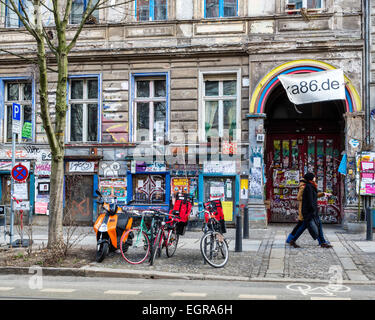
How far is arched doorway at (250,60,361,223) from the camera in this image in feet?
56.0

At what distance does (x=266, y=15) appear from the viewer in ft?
52.6

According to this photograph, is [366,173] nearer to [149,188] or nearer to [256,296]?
[149,188]

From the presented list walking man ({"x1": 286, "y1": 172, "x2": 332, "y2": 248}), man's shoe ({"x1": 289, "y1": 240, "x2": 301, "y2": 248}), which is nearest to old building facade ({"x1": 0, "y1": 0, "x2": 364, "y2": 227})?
man's shoe ({"x1": 289, "y1": 240, "x2": 301, "y2": 248})

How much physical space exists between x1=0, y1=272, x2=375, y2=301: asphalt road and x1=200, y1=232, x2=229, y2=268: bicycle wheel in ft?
3.01

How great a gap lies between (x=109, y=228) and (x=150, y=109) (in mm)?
7522

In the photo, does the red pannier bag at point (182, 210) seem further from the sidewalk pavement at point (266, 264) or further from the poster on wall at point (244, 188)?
the poster on wall at point (244, 188)

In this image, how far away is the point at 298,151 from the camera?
17.5 m

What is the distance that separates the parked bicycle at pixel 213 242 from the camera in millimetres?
9570

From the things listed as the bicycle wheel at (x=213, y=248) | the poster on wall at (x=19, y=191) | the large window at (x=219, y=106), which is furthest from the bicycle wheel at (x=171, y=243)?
the large window at (x=219, y=106)

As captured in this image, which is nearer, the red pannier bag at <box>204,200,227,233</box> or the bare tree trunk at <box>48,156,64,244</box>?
the red pannier bag at <box>204,200,227,233</box>

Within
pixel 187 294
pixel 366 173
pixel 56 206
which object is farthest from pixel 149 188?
pixel 187 294

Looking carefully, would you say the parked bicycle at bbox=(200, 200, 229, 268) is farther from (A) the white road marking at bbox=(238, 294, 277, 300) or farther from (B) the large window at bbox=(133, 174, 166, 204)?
(B) the large window at bbox=(133, 174, 166, 204)

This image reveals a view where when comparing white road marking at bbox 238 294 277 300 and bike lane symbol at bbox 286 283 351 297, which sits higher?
white road marking at bbox 238 294 277 300
